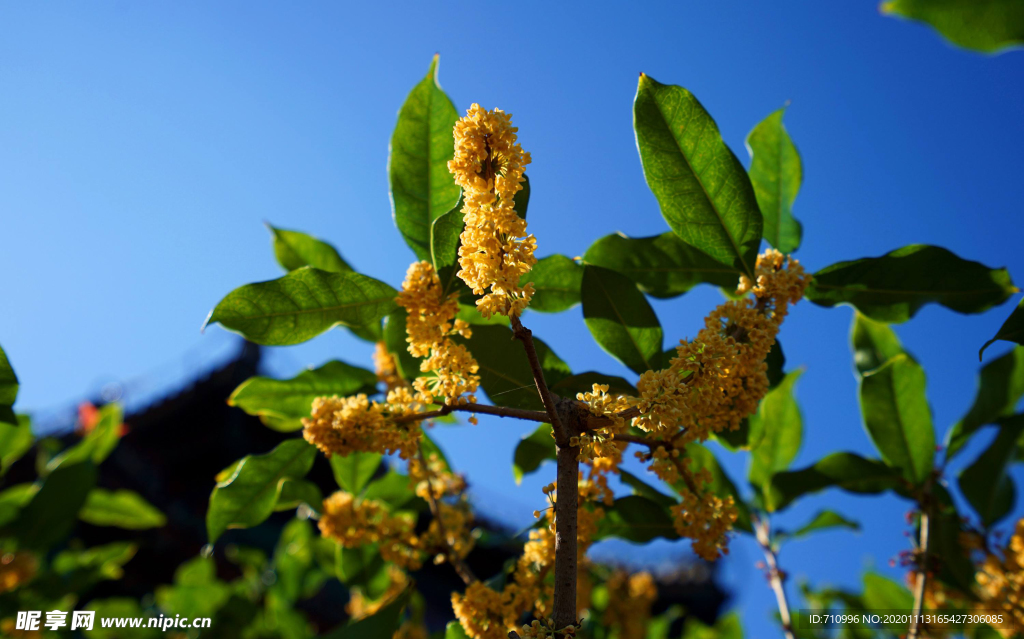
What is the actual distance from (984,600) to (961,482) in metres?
0.37

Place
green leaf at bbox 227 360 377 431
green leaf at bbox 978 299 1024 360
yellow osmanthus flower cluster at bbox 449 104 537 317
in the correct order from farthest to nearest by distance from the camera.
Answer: green leaf at bbox 227 360 377 431 → green leaf at bbox 978 299 1024 360 → yellow osmanthus flower cluster at bbox 449 104 537 317

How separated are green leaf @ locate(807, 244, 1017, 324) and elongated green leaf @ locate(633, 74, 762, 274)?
10.4 inches

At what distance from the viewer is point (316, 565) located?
394 cm

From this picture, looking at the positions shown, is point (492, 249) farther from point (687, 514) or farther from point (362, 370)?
point (362, 370)

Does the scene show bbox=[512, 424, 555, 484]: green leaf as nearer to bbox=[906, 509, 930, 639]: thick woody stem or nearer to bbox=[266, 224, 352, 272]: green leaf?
bbox=[266, 224, 352, 272]: green leaf

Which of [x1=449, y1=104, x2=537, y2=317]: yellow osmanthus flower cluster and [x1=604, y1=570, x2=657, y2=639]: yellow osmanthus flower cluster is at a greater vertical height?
[x1=449, y1=104, x2=537, y2=317]: yellow osmanthus flower cluster

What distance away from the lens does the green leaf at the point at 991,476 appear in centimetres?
199

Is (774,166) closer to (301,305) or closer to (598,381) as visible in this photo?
(598,381)

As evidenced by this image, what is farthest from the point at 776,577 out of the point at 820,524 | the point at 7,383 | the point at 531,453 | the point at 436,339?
the point at 7,383

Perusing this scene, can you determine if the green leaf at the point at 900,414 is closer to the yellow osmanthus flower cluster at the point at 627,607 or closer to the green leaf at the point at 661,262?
the green leaf at the point at 661,262

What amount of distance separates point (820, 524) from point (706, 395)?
5.88ft

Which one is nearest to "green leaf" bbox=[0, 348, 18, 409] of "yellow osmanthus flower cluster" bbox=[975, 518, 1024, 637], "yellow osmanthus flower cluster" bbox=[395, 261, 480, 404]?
"yellow osmanthus flower cluster" bbox=[395, 261, 480, 404]

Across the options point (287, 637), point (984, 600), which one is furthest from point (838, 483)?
point (287, 637)

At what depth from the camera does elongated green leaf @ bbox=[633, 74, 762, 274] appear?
131 centimetres
